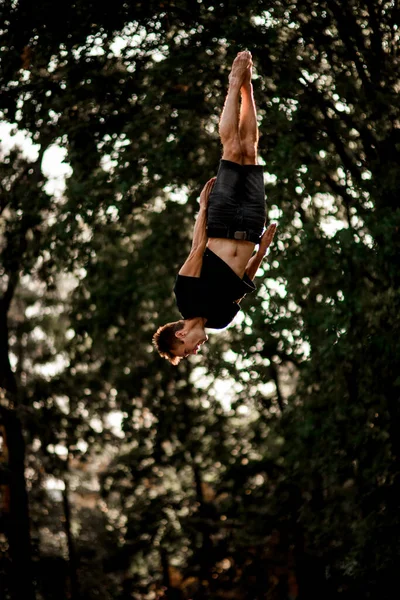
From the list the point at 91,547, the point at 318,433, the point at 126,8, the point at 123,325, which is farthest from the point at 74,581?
the point at 126,8

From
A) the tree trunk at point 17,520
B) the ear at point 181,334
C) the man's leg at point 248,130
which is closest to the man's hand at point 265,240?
the man's leg at point 248,130

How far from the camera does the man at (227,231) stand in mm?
6559

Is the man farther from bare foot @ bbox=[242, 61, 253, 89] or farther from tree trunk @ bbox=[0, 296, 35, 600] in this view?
tree trunk @ bbox=[0, 296, 35, 600]

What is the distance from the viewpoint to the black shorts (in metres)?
6.57

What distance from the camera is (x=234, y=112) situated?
6676 mm

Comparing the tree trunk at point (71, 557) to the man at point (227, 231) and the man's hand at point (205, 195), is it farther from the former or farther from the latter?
the man's hand at point (205, 195)

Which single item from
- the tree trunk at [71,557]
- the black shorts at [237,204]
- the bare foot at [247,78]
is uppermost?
the bare foot at [247,78]

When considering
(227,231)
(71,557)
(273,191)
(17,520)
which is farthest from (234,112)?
(71,557)

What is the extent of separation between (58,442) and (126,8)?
971cm

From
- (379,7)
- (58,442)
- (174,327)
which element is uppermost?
(379,7)

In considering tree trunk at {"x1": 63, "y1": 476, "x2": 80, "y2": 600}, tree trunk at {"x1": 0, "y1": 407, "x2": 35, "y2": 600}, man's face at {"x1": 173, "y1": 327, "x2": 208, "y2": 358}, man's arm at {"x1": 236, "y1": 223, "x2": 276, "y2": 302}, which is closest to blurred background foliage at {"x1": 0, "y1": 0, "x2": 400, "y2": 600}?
tree trunk at {"x1": 0, "y1": 407, "x2": 35, "y2": 600}

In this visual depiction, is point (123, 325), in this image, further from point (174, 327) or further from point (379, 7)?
point (174, 327)

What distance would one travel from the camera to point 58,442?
18.1 meters

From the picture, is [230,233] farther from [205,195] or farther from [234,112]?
[234,112]
